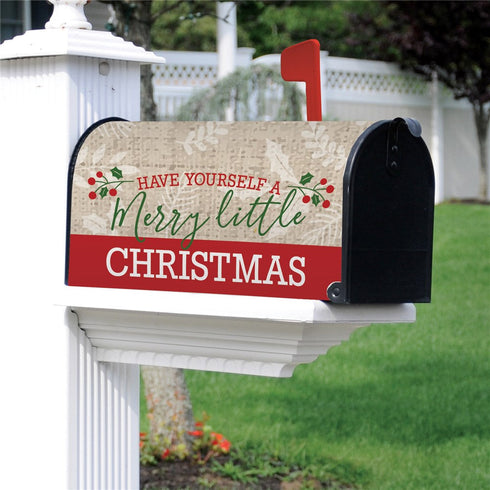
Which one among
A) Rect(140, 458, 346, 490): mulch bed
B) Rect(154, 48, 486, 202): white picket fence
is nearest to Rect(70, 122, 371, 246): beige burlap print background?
Rect(140, 458, 346, 490): mulch bed

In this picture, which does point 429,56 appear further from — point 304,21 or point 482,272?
point 482,272

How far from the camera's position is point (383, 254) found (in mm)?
2016

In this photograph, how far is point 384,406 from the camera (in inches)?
209

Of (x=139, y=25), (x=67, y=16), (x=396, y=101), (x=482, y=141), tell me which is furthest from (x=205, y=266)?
(x=482, y=141)

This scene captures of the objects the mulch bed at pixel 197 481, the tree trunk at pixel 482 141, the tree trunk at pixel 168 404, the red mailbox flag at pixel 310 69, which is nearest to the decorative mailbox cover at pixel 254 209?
the red mailbox flag at pixel 310 69

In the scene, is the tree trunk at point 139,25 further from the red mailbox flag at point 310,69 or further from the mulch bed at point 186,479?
the red mailbox flag at point 310,69

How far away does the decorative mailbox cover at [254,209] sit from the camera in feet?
6.44

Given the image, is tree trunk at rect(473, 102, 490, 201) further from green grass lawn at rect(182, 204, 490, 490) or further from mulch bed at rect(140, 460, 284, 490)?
mulch bed at rect(140, 460, 284, 490)

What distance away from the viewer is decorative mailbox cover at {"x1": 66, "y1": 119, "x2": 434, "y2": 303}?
1963 millimetres

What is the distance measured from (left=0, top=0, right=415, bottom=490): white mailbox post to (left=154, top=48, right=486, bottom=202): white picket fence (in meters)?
10.7

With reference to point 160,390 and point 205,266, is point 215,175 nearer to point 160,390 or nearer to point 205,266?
point 205,266

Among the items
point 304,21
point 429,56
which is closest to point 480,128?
point 429,56

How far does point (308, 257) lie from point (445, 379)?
13.2 ft

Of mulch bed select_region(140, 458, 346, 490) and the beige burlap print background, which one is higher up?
the beige burlap print background
